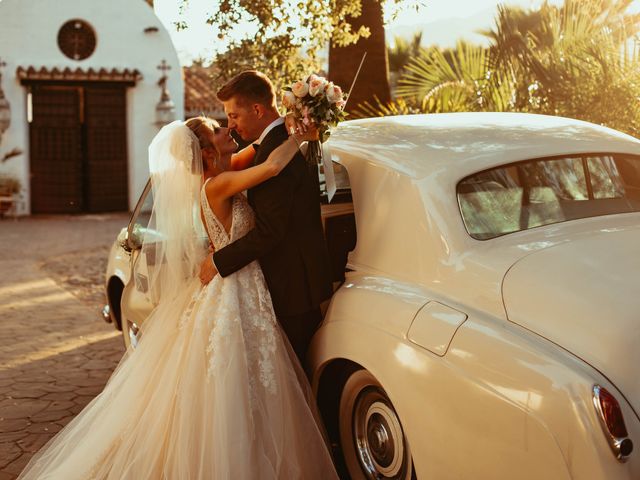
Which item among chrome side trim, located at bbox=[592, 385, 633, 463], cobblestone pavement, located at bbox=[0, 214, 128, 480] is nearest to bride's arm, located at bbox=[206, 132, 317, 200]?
chrome side trim, located at bbox=[592, 385, 633, 463]

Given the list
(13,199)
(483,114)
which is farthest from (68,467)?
(13,199)

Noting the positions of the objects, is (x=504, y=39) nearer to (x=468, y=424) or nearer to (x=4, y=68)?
(x=468, y=424)

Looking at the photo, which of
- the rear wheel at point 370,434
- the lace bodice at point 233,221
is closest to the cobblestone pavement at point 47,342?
the lace bodice at point 233,221

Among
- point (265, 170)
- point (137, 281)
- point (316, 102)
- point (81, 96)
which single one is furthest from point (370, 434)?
point (81, 96)

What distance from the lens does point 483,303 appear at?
10.5 feet

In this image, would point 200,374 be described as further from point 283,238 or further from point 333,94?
point 333,94

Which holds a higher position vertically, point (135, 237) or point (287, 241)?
point (287, 241)

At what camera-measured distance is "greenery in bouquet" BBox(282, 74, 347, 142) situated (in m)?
3.87

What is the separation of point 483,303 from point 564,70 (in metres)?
5.32

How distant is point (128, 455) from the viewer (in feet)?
13.1

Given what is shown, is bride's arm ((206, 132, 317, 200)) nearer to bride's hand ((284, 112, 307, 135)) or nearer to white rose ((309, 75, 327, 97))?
bride's hand ((284, 112, 307, 135))

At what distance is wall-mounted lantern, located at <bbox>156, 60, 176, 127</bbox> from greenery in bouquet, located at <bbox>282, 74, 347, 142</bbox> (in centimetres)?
1890

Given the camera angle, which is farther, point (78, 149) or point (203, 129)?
point (78, 149)

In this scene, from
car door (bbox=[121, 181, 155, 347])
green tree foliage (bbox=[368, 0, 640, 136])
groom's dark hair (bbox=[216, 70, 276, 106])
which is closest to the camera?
groom's dark hair (bbox=[216, 70, 276, 106])
